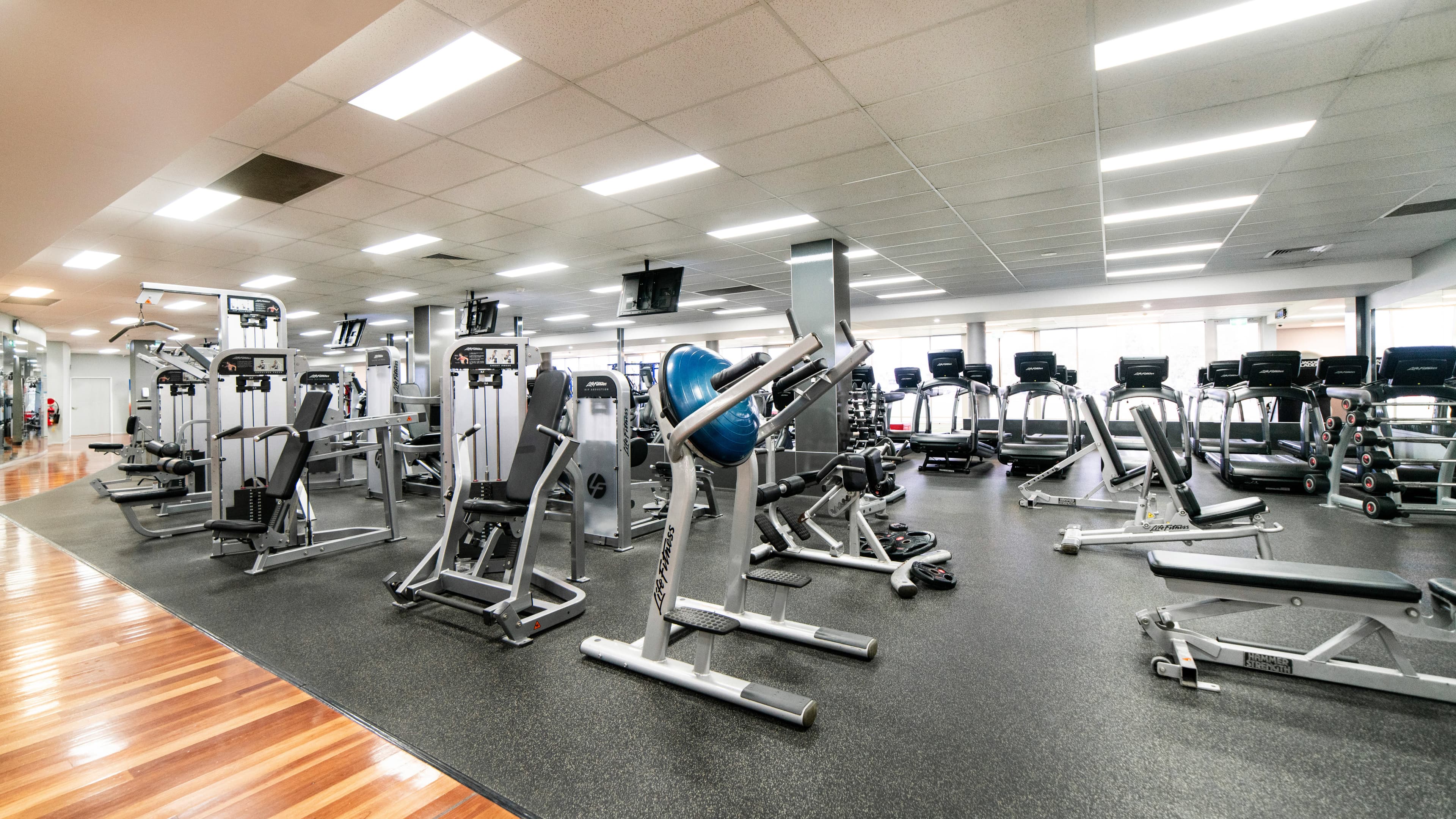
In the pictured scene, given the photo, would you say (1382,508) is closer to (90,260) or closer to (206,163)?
(206,163)

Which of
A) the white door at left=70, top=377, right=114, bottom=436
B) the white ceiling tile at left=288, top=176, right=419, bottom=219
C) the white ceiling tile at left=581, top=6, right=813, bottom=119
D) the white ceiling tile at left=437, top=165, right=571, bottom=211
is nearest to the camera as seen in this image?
the white ceiling tile at left=581, top=6, right=813, bottom=119

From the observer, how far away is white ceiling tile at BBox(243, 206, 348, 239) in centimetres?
518

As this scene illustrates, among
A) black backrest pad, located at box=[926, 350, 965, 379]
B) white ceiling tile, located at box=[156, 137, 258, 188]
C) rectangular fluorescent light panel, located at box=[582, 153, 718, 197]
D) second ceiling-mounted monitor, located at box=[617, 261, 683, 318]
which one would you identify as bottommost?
black backrest pad, located at box=[926, 350, 965, 379]

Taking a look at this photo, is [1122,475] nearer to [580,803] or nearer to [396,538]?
[580,803]

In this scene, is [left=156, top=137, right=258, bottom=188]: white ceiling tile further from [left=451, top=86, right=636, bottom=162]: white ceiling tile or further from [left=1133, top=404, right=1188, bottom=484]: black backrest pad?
[left=1133, top=404, right=1188, bottom=484]: black backrest pad

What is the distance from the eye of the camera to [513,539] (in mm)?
3125

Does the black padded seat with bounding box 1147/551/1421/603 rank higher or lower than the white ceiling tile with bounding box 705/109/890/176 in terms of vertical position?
lower

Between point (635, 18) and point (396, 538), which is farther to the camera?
point (396, 538)

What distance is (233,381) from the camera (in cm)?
464

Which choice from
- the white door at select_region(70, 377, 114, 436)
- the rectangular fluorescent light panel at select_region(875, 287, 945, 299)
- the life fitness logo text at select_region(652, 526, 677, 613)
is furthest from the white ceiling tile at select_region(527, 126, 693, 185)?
the white door at select_region(70, 377, 114, 436)

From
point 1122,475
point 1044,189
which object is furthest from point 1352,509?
point 1044,189

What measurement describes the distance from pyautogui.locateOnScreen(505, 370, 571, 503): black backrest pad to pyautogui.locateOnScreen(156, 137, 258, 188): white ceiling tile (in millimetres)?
2814

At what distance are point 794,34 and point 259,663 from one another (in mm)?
3762

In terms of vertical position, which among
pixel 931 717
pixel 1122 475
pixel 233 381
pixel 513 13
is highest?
pixel 513 13
